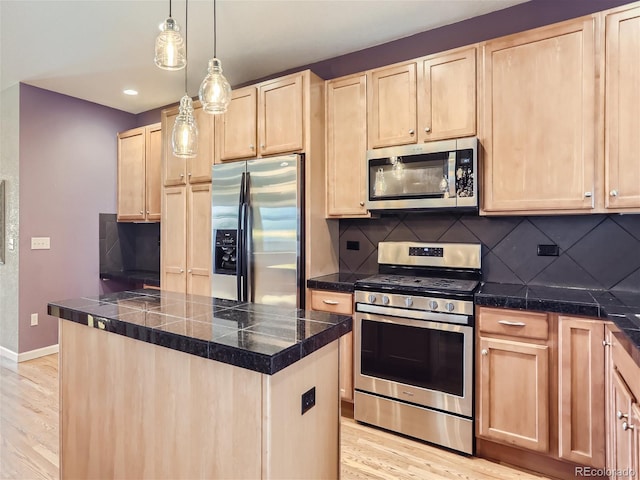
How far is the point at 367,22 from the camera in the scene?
273cm

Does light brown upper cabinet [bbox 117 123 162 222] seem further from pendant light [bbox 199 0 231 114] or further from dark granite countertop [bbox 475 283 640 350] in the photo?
dark granite countertop [bbox 475 283 640 350]

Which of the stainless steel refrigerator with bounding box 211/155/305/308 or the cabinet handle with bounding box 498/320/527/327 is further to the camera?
the stainless steel refrigerator with bounding box 211/155/305/308

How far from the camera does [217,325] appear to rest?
1450 millimetres

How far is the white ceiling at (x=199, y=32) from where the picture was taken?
2.53 meters

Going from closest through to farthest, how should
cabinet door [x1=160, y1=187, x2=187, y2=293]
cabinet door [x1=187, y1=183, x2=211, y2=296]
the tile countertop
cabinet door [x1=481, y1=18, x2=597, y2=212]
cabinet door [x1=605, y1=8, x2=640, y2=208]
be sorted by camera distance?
the tile countertop → cabinet door [x1=605, y1=8, x2=640, y2=208] → cabinet door [x1=481, y1=18, x2=597, y2=212] → cabinet door [x1=187, y1=183, x2=211, y2=296] → cabinet door [x1=160, y1=187, x2=187, y2=293]

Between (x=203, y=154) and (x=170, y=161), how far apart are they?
18.3 inches

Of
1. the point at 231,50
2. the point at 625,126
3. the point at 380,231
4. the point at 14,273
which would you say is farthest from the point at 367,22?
the point at 14,273

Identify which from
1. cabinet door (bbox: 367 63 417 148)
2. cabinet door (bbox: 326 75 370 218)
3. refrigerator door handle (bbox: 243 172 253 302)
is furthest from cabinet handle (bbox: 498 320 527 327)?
refrigerator door handle (bbox: 243 172 253 302)

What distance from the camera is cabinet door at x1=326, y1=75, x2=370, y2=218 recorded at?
2896 mm

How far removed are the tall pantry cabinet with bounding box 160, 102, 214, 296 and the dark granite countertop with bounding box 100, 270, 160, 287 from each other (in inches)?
12.5

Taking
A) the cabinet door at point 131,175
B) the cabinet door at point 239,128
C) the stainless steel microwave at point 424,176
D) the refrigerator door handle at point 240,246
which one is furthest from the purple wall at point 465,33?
the cabinet door at point 131,175

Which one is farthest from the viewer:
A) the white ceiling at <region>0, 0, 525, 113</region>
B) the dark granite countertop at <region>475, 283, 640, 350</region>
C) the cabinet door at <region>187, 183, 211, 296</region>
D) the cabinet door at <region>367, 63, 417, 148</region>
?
the cabinet door at <region>187, 183, 211, 296</region>

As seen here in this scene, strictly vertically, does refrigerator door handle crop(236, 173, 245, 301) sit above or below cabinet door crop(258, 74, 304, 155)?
below

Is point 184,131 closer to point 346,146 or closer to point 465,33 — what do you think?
point 346,146
